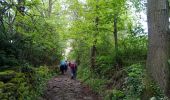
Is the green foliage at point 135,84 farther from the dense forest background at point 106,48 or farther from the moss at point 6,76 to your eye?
the moss at point 6,76

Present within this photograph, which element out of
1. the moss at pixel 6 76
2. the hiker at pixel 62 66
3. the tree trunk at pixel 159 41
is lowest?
the hiker at pixel 62 66

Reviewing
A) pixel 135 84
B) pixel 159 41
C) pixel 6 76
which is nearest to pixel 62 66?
pixel 135 84

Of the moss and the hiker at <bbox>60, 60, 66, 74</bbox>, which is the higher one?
the moss

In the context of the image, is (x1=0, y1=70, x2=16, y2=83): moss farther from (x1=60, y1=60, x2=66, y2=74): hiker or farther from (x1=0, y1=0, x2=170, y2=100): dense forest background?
(x1=60, y1=60, x2=66, y2=74): hiker

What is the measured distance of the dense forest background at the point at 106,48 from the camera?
10.1 meters

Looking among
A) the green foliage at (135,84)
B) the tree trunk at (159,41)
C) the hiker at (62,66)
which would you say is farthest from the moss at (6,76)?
the hiker at (62,66)

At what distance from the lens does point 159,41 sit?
1024 centimetres

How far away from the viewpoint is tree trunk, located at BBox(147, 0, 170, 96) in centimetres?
1010

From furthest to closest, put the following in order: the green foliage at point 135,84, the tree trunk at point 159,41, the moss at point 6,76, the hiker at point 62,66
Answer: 1. the hiker at point 62,66
2. the green foliage at point 135,84
3. the tree trunk at point 159,41
4. the moss at point 6,76

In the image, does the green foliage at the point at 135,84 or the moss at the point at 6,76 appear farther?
the green foliage at the point at 135,84

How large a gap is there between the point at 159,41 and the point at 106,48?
10.8m

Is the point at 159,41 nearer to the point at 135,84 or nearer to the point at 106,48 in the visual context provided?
the point at 135,84

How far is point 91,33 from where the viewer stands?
20359 mm

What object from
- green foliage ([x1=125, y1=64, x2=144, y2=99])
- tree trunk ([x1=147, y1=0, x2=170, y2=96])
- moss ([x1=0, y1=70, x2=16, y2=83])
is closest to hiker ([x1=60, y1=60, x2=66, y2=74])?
green foliage ([x1=125, y1=64, x2=144, y2=99])
